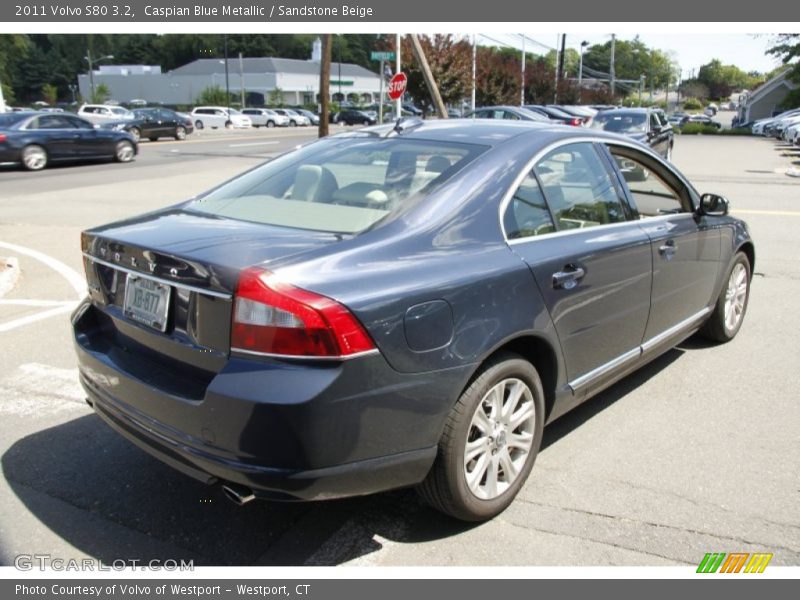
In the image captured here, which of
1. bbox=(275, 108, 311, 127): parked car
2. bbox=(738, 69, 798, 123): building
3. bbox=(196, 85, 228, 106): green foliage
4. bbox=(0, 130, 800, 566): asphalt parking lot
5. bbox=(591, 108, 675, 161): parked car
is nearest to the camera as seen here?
bbox=(0, 130, 800, 566): asphalt parking lot

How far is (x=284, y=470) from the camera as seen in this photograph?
240 cm

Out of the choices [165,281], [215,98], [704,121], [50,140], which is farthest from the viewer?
[215,98]

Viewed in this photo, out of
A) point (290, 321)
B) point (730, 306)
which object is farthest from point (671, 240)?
point (290, 321)

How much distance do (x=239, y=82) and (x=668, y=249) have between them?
99631 millimetres

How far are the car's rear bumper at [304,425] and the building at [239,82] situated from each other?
94.2m

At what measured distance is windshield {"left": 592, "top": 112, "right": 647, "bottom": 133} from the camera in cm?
2009

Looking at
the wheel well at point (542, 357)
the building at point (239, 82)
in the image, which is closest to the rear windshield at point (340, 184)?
the wheel well at point (542, 357)

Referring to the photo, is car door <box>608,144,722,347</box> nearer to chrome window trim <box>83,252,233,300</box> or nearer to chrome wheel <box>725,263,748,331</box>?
chrome wheel <box>725,263,748,331</box>

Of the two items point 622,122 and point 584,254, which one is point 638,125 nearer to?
point 622,122

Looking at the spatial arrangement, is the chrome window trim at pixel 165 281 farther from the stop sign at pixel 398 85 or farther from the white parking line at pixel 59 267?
the stop sign at pixel 398 85

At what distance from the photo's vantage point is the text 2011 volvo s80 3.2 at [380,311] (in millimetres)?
2396

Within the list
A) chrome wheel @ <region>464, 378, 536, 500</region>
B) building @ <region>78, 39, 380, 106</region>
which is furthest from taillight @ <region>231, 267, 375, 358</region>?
building @ <region>78, 39, 380, 106</region>

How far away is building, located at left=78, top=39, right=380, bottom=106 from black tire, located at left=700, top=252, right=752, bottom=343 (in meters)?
92.0

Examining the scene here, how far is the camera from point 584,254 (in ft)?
11.0
